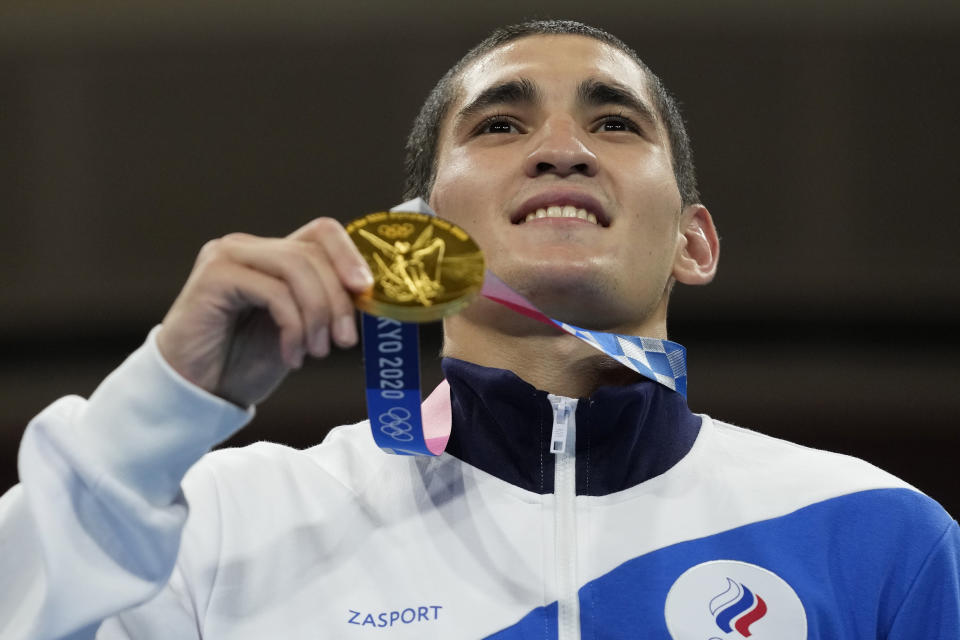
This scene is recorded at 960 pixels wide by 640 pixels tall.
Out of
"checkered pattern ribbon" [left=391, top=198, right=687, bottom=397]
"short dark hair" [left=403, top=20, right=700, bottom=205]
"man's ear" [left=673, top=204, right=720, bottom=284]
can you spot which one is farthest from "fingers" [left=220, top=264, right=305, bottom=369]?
"man's ear" [left=673, top=204, right=720, bottom=284]

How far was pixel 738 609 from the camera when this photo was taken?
1635 millimetres

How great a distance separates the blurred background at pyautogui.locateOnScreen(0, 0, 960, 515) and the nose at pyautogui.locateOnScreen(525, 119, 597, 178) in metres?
2.26

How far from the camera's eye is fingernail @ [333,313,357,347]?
120 centimetres

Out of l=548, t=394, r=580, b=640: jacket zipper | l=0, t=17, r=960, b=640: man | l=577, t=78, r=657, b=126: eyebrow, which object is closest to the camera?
l=0, t=17, r=960, b=640: man

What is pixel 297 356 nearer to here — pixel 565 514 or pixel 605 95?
pixel 565 514

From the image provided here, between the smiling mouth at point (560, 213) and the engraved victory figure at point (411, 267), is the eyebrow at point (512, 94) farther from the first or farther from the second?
the engraved victory figure at point (411, 267)

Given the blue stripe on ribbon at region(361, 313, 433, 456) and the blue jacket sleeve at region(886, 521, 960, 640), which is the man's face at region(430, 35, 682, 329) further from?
the blue jacket sleeve at region(886, 521, 960, 640)

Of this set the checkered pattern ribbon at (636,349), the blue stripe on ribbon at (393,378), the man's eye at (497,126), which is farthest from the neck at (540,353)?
the blue stripe on ribbon at (393,378)

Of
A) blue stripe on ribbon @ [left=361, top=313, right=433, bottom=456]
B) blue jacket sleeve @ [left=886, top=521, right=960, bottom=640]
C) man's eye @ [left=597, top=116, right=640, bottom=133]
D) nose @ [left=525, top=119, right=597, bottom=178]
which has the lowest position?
blue jacket sleeve @ [left=886, top=521, right=960, bottom=640]

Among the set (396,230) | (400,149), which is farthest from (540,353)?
(400,149)

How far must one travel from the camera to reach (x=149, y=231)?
4281 millimetres

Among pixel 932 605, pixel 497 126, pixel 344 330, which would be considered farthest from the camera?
pixel 497 126

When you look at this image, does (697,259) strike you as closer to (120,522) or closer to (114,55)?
(120,522)

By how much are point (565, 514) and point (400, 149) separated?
277 centimetres
